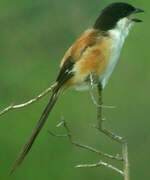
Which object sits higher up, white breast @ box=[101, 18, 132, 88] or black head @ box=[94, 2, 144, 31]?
black head @ box=[94, 2, 144, 31]

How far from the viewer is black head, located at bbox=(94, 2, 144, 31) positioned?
4.53 m

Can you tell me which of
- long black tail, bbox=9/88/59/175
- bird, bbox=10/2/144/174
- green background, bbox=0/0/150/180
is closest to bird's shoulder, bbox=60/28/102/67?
bird, bbox=10/2/144/174

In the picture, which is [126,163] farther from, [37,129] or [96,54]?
[96,54]

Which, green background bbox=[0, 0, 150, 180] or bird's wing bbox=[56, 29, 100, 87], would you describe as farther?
green background bbox=[0, 0, 150, 180]

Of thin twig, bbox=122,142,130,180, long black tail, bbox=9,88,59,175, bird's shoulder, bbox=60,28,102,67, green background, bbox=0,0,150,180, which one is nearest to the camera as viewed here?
thin twig, bbox=122,142,130,180

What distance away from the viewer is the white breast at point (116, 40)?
448 centimetres

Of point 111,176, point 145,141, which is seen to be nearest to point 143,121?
point 145,141

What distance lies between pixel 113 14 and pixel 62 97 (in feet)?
9.40

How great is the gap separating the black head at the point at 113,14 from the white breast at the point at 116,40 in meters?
0.04

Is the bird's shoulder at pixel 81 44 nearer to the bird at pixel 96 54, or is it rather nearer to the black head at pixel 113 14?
the bird at pixel 96 54

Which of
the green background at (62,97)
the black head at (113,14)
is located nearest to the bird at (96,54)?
the black head at (113,14)

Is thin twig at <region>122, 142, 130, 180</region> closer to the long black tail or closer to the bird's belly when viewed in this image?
the long black tail

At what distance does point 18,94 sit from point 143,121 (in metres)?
1.45

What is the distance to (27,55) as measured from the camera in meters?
7.55
